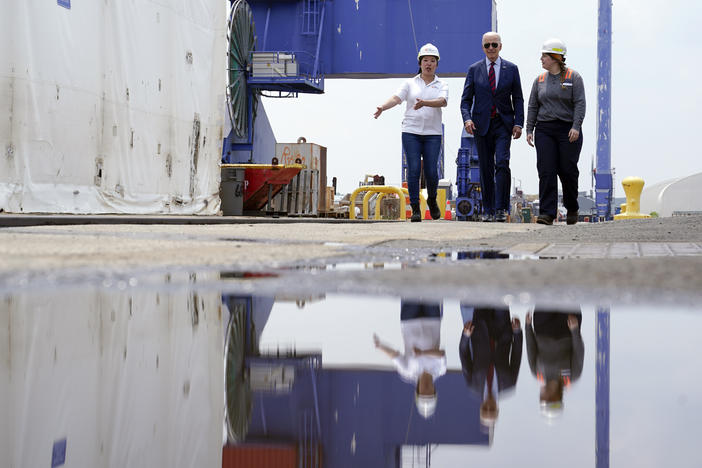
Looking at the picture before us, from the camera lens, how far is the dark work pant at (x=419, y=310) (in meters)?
1.54

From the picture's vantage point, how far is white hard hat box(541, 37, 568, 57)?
6.88m

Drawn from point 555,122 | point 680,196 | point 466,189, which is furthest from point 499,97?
point 680,196

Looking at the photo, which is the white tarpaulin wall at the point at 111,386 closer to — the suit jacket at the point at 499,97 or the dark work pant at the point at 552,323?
the dark work pant at the point at 552,323

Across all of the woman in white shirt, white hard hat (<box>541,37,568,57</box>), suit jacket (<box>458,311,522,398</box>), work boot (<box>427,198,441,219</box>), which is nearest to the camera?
suit jacket (<box>458,311,522,398</box>)

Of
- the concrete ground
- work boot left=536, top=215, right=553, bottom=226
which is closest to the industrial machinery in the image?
work boot left=536, top=215, right=553, bottom=226

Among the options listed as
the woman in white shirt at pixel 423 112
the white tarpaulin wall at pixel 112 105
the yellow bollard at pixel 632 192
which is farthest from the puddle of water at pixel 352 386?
the yellow bollard at pixel 632 192

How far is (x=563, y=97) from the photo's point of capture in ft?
22.9

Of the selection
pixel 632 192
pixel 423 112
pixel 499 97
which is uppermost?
pixel 499 97

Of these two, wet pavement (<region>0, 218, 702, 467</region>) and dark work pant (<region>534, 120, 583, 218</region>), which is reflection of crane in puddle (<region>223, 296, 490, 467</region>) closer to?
wet pavement (<region>0, 218, 702, 467</region>)

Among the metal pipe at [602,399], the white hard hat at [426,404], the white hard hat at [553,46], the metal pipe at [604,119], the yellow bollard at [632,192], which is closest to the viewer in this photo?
the metal pipe at [602,399]

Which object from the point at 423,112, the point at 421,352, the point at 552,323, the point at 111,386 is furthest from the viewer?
the point at 423,112

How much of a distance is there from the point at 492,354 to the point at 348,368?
22cm

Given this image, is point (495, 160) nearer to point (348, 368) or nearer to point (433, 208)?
point (433, 208)

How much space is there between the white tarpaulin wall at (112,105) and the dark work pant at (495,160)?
544cm
